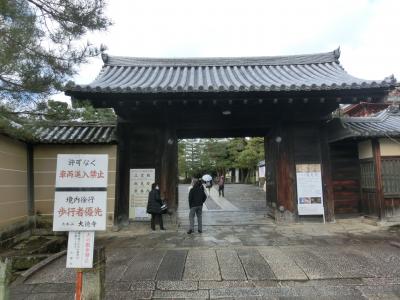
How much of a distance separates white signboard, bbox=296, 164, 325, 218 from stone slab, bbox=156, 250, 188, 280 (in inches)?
192

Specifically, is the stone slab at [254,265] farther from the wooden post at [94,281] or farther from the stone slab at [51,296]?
the stone slab at [51,296]

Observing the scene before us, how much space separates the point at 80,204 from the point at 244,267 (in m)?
3.44

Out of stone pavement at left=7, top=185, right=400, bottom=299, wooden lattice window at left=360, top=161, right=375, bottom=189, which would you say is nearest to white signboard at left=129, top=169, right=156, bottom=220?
stone pavement at left=7, top=185, right=400, bottom=299

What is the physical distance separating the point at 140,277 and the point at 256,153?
28929mm

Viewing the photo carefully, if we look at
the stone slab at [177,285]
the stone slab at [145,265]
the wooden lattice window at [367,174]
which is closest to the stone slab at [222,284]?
the stone slab at [177,285]

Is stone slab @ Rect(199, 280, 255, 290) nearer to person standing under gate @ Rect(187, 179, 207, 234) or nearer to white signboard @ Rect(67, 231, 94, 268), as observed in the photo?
white signboard @ Rect(67, 231, 94, 268)

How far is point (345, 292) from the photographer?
15.5 ft

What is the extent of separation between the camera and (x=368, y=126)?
1058 centimetres

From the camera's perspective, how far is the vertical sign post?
378 centimetres

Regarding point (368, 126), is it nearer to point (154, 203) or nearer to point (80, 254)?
point (154, 203)

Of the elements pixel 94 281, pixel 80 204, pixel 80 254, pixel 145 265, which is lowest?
pixel 145 265

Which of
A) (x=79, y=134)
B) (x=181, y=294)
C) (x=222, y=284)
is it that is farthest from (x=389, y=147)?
(x=79, y=134)

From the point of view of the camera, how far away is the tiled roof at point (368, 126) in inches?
380

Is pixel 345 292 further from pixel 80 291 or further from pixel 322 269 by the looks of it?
pixel 80 291
